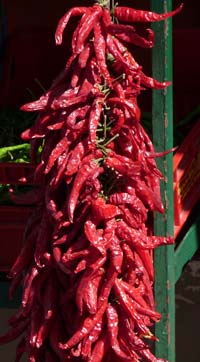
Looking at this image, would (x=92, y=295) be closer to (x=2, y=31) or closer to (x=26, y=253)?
(x=26, y=253)

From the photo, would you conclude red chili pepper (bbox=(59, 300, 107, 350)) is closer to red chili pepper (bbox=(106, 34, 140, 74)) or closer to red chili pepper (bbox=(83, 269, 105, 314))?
red chili pepper (bbox=(83, 269, 105, 314))

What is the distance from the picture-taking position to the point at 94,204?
387 centimetres

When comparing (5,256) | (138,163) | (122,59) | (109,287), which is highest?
(122,59)

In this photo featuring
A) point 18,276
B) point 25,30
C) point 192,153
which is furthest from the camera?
point 25,30

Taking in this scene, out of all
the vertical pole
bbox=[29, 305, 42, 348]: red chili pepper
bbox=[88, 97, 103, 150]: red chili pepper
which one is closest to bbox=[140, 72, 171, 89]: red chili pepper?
bbox=[88, 97, 103, 150]: red chili pepper

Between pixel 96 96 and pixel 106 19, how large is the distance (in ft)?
0.93

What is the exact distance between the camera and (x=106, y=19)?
3.94m

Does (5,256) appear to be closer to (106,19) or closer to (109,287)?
(109,287)

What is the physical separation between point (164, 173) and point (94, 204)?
0.49 metres

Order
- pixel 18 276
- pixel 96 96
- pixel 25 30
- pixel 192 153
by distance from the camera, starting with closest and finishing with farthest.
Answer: pixel 96 96 → pixel 18 276 → pixel 192 153 → pixel 25 30

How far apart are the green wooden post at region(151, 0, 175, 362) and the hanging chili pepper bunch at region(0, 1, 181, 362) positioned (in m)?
0.17

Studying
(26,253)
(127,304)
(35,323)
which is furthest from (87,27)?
(35,323)

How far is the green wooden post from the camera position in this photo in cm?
418

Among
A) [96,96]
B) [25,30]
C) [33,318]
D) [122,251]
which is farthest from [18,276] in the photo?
[25,30]
